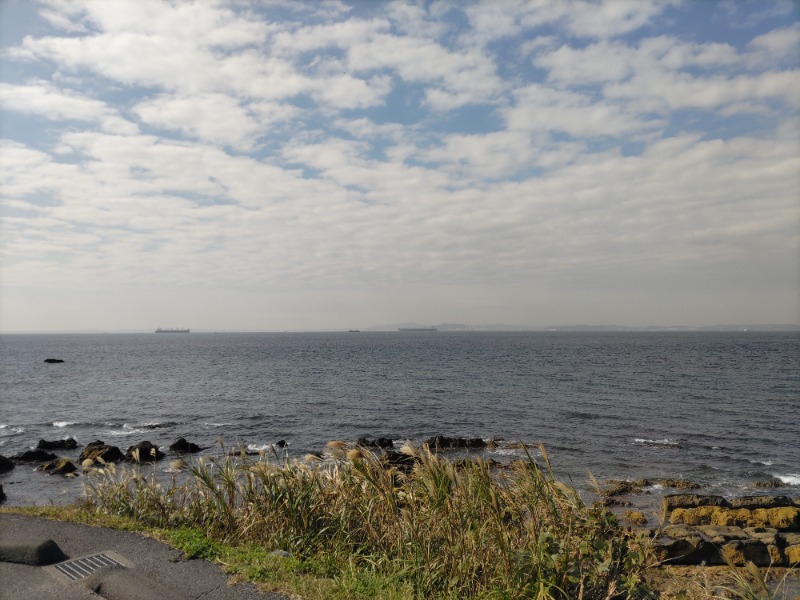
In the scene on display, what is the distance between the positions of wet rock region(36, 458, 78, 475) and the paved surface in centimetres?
1725

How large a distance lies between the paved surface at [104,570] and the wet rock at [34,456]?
831 inches

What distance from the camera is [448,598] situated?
21.4 ft

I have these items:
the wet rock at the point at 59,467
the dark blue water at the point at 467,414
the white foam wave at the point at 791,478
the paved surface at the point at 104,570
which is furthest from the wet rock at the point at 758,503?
the wet rock at the point at 59,467

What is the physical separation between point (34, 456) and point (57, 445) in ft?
8.99

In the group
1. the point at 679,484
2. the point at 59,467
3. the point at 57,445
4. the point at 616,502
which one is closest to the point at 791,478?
the point at 679,484

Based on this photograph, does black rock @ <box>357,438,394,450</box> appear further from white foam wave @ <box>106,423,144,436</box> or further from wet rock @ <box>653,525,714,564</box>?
wet rock @ <box>653,525,714,564</box>

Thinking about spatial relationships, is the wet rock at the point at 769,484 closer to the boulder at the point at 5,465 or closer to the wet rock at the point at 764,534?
the wet rock at the point at 764,534

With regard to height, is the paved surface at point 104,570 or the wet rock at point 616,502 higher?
the paved surface at point 104,570

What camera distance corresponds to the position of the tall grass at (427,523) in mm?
6281

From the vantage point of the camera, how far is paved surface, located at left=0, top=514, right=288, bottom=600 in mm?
6602

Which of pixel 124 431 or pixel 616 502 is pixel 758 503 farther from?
pixel 124 431

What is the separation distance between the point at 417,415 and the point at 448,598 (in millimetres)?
33158

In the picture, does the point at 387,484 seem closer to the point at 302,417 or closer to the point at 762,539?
the point at 762,539

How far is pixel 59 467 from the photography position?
23.6 metres
